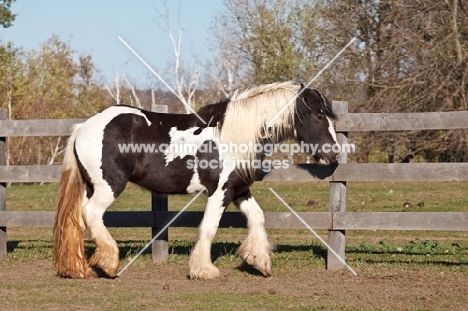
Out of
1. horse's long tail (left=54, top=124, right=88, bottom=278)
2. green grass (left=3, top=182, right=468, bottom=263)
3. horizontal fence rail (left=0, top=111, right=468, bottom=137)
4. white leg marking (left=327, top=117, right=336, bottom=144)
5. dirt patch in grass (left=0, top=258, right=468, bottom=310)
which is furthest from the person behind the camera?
green grass (left=3, top=182, right=468, bottom=263)

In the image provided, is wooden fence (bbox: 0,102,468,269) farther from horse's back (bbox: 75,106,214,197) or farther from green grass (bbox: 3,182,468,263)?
horse's back (bbox: 75,106,214,197)

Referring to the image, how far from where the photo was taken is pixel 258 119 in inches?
291

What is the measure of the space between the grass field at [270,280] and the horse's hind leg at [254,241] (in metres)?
0.17

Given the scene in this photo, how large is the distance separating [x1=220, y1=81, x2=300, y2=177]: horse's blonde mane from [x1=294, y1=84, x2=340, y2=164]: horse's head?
102mm

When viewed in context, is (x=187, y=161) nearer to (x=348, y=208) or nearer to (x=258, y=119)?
(x=258, y=119)

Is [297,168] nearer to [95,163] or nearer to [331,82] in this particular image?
[95,163]

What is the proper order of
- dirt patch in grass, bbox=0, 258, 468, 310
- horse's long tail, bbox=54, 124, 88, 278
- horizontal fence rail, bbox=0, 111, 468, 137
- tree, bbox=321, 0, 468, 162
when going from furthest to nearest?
tree, bbox=321, 0, 468, 162, horizontal fence rail, bbox=0, 111, 468, 137, horse's long tail, bbox=54, 124, 88, 278, dirt patch in grass, bbox=0, 258, 468, 310

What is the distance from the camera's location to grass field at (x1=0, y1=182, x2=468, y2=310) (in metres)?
5.98

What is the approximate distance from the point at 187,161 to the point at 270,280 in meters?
1.53

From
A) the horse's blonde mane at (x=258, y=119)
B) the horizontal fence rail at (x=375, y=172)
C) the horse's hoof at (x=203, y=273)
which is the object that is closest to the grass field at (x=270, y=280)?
the horse's hoof at (x=203, y=273)

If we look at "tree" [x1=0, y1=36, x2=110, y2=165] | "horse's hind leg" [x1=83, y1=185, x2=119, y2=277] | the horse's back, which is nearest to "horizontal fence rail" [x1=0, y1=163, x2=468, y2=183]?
the horse's back

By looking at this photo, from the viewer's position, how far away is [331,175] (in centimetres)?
781

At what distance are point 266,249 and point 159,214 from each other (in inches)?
63.8

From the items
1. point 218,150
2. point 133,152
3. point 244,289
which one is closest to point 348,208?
point 218,150
